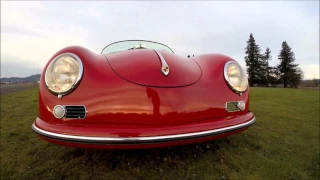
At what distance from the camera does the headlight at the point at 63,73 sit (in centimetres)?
195

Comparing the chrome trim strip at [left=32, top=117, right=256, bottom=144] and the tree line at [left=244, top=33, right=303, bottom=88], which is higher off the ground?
the tree line at [left=244, top=33, right=303, bottom=88]

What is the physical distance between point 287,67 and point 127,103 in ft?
193

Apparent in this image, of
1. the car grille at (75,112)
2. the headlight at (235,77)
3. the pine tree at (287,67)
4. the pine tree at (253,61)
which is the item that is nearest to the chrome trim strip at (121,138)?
the car grille at (75,112)

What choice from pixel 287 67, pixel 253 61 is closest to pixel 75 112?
pixel 253 61

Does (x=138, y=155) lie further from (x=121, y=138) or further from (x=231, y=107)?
(x=231, y=107)

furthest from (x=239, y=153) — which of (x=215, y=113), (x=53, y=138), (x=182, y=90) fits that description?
(x=53, y=138)

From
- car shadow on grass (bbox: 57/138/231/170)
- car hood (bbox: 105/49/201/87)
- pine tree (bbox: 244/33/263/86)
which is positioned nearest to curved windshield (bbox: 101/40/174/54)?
car hood (bbox: 105/49/201/87)

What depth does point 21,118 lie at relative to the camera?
5082mm

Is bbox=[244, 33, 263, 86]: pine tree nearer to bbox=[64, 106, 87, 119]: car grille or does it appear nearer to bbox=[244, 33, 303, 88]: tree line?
bbox=[244, 33, 303, 88]: tree line

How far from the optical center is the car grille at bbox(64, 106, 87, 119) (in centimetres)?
186

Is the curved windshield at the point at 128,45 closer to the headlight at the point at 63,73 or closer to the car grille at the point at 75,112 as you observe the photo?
the headlight at the point at 63,73

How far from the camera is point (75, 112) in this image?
188cm

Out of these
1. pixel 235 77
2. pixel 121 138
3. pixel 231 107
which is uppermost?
pixel 235 77

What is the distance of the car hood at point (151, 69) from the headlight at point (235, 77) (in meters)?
0.37
